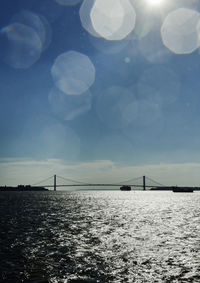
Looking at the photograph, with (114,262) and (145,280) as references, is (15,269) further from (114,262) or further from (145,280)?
(145,280)

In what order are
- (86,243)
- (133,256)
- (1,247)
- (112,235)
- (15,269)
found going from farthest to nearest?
1. (112,235)
2. (86,243)
3. (1,247)
4. (133,256)
5. (15,269)

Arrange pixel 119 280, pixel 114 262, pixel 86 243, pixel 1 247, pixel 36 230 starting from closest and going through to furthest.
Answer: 1. pixel 119 280
2. pixel 114 262
3. pixel 1 247
4. pixel 86 243
5. pixel 36 230

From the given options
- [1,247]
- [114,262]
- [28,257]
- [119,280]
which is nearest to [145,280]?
[119,280]

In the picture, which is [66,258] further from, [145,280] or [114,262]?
[145,280]

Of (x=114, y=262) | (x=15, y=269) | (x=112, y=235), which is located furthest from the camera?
(x=112, y=235)

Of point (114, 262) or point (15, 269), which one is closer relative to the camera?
point (15, 269)

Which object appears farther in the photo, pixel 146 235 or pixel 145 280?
pixel 146 235

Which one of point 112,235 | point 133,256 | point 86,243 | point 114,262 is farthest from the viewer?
point 112,235

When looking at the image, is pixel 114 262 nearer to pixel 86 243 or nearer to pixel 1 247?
pixel 86 243

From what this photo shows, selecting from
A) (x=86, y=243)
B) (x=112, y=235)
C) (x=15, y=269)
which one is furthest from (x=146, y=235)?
(x=15, y=269)
